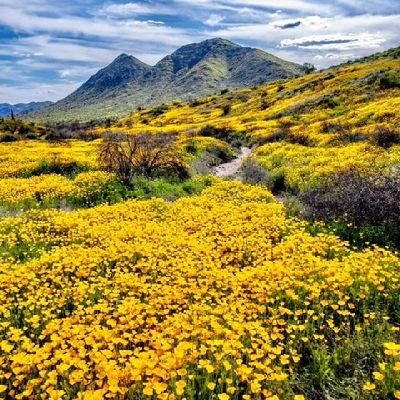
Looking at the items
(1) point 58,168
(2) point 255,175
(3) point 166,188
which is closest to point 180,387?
(3) point 166,188

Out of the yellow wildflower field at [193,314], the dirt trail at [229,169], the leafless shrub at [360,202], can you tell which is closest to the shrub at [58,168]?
the dirt trail at [229,169]

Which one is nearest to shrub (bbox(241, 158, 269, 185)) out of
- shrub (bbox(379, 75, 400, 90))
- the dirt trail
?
the dirt trail

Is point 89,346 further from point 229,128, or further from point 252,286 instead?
point 229,128

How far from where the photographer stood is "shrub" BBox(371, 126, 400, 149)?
24.7 m

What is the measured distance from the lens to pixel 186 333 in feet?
20.2

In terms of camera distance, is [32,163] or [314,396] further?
[32,163]

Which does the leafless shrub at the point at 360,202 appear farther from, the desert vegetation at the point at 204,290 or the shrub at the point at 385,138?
the shrub at the point at 385,138

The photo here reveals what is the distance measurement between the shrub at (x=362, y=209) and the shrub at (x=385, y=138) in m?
10.8

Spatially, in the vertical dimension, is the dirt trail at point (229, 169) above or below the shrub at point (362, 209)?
below

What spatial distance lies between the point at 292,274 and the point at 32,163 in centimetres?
2265

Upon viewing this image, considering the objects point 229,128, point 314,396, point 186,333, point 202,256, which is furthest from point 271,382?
point 229,128

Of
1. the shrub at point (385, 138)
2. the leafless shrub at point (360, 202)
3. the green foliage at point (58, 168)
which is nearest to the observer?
the leafless shrub at point (360, 202)

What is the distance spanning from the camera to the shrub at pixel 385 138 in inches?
971

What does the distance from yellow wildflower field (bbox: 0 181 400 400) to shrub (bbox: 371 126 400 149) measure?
14369 mm
